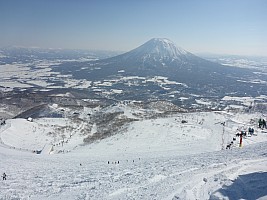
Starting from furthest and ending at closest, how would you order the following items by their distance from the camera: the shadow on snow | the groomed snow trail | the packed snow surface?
the groomed snow trail < the packed snow surface < the shadow on snow

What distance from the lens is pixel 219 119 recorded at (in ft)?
175

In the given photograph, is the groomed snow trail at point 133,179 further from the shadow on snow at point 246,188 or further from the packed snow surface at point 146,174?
the shadow on snow at point 246,188

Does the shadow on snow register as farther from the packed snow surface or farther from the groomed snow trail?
the groomed snow trail

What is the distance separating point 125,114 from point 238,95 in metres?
92.0

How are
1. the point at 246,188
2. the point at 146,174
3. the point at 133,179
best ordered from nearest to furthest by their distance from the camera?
the point at 246,188 → the point at 133,179 → the point at 146,174

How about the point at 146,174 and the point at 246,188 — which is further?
the point at 146,174

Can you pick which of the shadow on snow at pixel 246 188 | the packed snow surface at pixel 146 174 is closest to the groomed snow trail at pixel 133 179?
the packed snow surface at pixel 146 174

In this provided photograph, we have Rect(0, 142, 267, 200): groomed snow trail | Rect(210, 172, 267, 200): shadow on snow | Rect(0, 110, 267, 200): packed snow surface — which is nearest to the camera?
Rect(210, 172, 267, 200): shadow on snow

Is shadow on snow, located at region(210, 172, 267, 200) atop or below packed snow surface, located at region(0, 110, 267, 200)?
atop

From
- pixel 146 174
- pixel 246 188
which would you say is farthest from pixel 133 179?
pixel 246 188

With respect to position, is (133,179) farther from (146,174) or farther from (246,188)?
(246,188)

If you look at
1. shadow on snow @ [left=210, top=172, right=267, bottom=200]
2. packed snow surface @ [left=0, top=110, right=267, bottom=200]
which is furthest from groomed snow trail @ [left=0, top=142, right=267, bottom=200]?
shadow on snow @ [left=210, top=172, right=267, bottom=200]

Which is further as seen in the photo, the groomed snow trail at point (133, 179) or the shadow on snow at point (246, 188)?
the groomed snow trail at point (133, 179)

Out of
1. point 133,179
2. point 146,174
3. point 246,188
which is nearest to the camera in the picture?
point 246,188
